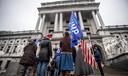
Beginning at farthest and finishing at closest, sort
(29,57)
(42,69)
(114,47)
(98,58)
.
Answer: (114,47), (98,58), (29,57), (42,69)

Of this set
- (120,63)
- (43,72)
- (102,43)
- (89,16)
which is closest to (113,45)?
(102,43)

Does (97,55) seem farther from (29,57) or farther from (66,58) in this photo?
(29,57)

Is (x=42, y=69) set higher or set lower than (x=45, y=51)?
lower

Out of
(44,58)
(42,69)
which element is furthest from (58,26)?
(42,69)

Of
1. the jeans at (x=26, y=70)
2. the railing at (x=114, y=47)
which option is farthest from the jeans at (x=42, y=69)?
the railing at (x=114, y=47)

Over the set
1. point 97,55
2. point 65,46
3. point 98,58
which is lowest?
point 98,58

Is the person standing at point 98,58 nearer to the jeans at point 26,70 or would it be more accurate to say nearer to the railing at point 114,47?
the jeans at point 26,70

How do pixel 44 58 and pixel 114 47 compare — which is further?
pixel 114 47

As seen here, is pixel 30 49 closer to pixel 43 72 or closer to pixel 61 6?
pixel 43 72

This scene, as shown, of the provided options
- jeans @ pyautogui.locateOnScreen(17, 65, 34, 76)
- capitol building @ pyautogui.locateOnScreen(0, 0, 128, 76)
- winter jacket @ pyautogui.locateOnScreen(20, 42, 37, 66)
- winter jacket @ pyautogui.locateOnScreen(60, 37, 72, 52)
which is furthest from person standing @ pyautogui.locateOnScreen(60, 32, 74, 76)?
capitol building @ pyautogui.locateOnScreen(0, 0, 128, 76)

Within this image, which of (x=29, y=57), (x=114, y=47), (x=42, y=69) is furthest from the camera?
(x=114, y=47)

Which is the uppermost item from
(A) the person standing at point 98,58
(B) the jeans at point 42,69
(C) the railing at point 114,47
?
(C) the railing at point 114,47

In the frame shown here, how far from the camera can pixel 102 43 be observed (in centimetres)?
2173

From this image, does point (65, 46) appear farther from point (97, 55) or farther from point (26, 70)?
point (26, 70)
